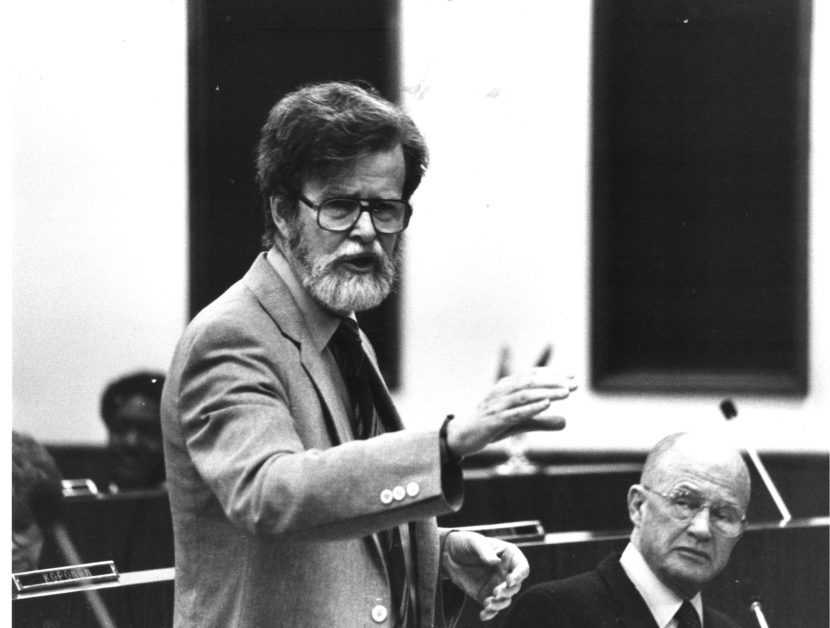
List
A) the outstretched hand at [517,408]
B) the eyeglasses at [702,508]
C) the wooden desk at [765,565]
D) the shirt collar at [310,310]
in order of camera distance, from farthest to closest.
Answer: the wooden desk at [765,565], the eyeglasses at [702,508], the shirt collar at [310,310], the outstretched hand at [517,408]

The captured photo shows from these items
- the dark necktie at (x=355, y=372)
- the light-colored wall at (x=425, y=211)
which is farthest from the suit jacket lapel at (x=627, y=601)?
the dark necktie at (x=355, y=372)

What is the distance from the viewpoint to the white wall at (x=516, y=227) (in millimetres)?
2926

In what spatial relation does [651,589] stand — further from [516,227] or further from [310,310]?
[310,310]

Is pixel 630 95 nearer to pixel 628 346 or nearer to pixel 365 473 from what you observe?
pixel 628 346

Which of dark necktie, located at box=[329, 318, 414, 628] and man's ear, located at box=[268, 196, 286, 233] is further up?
man's ear, located at box=[268, 196, 286, 233]

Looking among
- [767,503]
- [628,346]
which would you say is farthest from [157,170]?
[767,503]

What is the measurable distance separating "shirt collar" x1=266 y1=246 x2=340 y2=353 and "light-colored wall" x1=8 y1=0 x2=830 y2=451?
0.96 meters

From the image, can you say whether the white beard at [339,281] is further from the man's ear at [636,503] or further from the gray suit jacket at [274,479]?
the man's ear at [636,503]

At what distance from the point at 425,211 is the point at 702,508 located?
3.30ft

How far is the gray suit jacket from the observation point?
5.23ft

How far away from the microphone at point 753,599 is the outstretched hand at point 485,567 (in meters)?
1.07

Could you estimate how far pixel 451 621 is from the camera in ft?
7.54

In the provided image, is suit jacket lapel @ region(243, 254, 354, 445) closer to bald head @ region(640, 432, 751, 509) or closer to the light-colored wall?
the light-colored wall

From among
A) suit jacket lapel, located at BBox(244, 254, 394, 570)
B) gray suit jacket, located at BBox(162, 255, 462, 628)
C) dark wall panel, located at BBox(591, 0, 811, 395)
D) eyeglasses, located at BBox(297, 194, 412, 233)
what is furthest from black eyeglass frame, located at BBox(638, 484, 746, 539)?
eyeglasses, located at BBox(297, 194, 412, 233)
